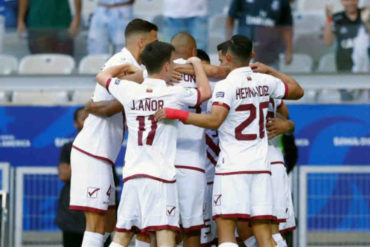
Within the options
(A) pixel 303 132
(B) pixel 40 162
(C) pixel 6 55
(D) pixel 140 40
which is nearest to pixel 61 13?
(C) pixel 6 55

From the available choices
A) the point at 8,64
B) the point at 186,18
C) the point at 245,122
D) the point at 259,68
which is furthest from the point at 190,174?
the point at 8,64

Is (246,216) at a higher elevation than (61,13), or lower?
lower

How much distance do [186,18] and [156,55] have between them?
5452 mm

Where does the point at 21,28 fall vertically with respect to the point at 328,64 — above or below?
above

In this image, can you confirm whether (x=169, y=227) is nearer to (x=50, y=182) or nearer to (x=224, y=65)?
(x=224, y=65)

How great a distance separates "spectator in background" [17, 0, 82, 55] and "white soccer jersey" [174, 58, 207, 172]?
17.5 feet

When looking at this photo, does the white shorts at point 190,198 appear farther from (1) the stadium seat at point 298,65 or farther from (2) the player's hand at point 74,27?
(2) the player's hand at point 74,27

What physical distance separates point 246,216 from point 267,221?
0.20 m

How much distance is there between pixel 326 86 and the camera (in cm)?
1697

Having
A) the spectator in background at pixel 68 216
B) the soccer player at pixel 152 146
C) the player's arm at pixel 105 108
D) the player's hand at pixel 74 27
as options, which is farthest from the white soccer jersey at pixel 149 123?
the player's hand at pixel 74 27

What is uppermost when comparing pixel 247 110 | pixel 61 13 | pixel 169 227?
pixel 61 13

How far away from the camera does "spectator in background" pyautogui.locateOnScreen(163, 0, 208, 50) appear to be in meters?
16.8

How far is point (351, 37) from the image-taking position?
16938 mm

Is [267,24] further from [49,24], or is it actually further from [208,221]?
[208,221]
